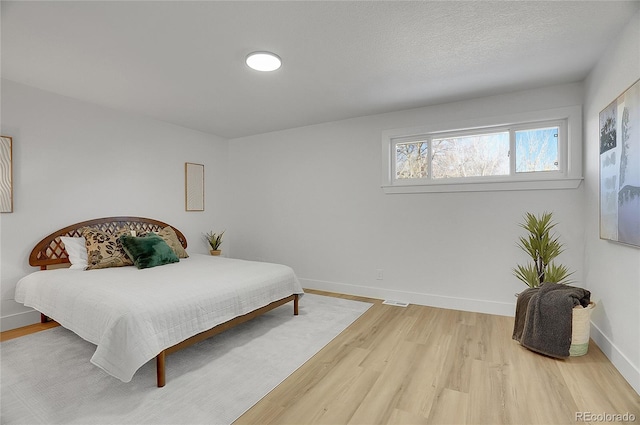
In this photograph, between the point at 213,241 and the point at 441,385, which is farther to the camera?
the point at 213,241

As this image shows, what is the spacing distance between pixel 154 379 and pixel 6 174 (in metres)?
2.70

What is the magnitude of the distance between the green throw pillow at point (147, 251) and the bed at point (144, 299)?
0.36ft

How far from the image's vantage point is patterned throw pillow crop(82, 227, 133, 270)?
3.29 metres

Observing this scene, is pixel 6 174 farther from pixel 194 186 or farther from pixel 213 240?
pixel 213 240

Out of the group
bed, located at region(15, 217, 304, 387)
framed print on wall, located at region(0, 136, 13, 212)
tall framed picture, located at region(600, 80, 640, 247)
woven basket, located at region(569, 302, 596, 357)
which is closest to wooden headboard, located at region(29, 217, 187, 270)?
bed, located at region(15, 217, 304, 387)

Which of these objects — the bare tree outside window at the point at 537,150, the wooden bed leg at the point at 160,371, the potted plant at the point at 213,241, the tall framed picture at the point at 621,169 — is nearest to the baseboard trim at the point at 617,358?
the tall framed picture at the point at 621,169

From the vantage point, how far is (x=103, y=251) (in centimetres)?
338

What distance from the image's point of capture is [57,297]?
8.45 feet

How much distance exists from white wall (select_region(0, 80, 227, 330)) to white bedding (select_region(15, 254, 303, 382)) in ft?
1.75

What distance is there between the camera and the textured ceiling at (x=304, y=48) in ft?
6.60

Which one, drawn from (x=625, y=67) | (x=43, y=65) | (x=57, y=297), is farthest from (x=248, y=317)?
(x=625, y=67)

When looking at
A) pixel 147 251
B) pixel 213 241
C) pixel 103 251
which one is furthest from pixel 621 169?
pixel 213 241

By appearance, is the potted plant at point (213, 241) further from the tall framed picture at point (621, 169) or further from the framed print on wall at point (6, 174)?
the tall framed picture at point (621, 169)

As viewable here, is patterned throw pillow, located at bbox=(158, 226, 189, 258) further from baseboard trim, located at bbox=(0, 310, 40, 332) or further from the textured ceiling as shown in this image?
the textured ceiling
